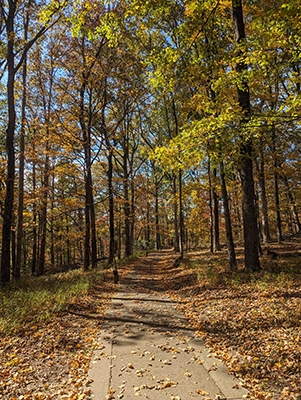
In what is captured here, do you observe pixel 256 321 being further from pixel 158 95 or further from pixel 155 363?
pixel 158 95

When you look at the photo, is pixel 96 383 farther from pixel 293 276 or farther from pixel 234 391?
pixel 293 276

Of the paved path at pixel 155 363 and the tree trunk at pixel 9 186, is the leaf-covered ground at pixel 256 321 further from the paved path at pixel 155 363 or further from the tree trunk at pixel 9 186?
the tree trunk at pixel 9 186

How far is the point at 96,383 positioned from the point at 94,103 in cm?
1631

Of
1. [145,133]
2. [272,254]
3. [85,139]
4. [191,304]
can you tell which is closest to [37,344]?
[191,304]

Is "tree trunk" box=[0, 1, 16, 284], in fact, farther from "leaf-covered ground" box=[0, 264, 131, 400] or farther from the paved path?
the paved path

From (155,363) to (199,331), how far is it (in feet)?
5.45

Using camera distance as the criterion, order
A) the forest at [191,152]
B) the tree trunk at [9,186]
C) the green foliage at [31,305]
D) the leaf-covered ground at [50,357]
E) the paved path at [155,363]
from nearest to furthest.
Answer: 1. the paved path at [155,363]
2. the leaf-covered ground at [50,357]
3. the forest at [191,152]
4. the green foliage at [31,305]
5. the tree trunk at [9,186]

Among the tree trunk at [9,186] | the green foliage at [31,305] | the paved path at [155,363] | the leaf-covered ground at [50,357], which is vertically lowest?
the paved path at [155,363]

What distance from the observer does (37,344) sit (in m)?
5.46

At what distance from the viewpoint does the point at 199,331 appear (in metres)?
6.01

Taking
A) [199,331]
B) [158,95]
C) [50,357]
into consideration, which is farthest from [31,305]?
[158,95]

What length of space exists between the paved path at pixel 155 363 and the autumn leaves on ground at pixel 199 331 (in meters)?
0.25

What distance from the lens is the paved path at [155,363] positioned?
12.7 ft

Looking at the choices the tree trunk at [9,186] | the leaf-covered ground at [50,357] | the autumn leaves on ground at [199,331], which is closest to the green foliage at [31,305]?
the autumn leaves on ground at [199,331]
